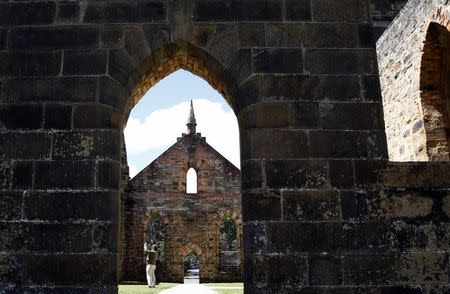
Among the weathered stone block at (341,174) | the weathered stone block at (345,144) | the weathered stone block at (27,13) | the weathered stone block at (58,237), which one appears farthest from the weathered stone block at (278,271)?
the weathered stone block at (27,13)

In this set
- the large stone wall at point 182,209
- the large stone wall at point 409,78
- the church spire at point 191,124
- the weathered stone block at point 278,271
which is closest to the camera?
the weathered stone block at point 278,271

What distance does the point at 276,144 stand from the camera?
3.86 m

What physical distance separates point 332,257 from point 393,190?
2.60 ft

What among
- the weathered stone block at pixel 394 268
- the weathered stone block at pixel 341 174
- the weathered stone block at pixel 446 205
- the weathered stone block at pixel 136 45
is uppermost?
the weathered stone block at pixel 136 45

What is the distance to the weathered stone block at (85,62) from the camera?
399 cm

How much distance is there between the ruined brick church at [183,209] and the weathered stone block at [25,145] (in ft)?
54.5

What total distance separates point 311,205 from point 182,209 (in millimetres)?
17594

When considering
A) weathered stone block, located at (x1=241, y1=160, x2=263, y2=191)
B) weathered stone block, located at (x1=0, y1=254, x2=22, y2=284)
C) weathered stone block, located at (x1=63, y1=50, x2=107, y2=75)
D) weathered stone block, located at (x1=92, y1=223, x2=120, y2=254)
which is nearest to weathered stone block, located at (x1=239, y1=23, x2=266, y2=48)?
weathered stone block, located at (x1=241, y1=160, x2=263, y2=191)

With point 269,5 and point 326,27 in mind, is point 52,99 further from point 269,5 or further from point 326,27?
point 326,27

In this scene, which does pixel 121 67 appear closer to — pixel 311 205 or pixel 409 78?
pixel 311 205

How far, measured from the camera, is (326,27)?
4176 mm

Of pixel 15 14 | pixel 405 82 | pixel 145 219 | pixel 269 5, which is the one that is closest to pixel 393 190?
pixel 269 5

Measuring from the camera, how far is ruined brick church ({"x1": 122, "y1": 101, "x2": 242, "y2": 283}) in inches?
791

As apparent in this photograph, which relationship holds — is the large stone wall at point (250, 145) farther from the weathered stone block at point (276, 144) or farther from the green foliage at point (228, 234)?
the green foliage at point (228, 234)
